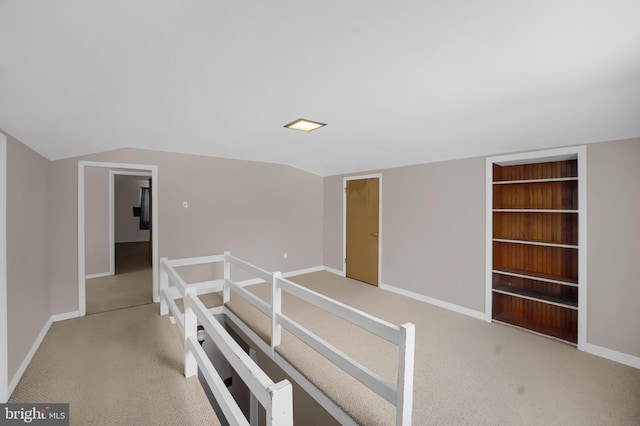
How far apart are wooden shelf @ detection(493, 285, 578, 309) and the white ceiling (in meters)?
1.62

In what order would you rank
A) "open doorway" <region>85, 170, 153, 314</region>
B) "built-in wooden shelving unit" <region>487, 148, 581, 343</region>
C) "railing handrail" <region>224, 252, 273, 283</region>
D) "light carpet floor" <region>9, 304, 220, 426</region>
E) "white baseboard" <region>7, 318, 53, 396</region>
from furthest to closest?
"open doorway" <region>85, 170, 153, 314</region> < "built-in wooden shelving unit" <region>487, 148, 581, 343</region> < "railing handrail" <region>224, 252, 273, 283</region> < "white baseboard" <region>7, 318, 53, 396</region> < "light carpet floor" <region>9, 304, 220, 426</region>

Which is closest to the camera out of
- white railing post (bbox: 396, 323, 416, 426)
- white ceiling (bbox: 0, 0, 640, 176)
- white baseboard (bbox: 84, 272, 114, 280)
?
white ceiling (bbox: 0, 0, 640, 176)

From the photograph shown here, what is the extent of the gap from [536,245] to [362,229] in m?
2.48

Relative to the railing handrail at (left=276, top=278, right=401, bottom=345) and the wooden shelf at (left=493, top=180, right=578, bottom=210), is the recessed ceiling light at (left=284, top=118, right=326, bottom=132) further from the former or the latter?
the wooden shelf at (left=493, top=180, right=578, bottom=210)

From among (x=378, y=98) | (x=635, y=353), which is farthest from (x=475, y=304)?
(x=378, y=98)

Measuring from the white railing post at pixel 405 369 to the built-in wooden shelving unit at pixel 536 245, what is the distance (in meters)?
2.32

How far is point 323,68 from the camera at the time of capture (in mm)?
1644

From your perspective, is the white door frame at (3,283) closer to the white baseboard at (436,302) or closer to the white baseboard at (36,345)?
the white baseboard at (36,345)

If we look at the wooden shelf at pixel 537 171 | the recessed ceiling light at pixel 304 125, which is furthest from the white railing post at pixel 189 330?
the wooden shelf at pixel 537 171

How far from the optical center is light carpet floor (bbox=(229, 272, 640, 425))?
5.90 ft

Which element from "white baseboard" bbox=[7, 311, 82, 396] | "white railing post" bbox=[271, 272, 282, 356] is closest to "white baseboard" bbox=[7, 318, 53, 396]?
"white baseboard" bbox=[7, 311, 82, 396]

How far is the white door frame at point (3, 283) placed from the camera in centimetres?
184

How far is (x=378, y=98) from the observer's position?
2102 mm

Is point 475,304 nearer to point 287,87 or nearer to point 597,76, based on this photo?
point 597,76
